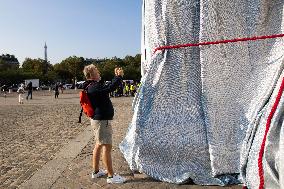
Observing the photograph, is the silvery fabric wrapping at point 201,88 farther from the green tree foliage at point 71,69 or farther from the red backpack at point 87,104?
the green tree foliage at point 71,69

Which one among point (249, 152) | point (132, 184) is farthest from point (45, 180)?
point (249, 152)

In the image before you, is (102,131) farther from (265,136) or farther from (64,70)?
(64,70)

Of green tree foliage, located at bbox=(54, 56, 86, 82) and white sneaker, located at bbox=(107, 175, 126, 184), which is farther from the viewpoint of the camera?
green tree foliage, located at bbox=(54, 56, 86, 82)

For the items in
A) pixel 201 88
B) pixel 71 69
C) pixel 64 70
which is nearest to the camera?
pixel 201 88

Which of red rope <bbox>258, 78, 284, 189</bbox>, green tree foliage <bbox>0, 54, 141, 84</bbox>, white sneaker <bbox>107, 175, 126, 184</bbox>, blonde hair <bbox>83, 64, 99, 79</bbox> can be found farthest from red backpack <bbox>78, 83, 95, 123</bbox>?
green tree foliage <bbox>0, 54, 141, 84</bbox>

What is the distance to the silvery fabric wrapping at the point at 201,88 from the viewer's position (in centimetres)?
527

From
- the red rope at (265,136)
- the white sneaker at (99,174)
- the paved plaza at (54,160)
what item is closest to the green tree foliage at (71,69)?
the paved plaza at (54,160)

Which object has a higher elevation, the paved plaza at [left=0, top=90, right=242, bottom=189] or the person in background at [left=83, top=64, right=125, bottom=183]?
the person in background at [left=83, top=64, right=125, bottom=183]

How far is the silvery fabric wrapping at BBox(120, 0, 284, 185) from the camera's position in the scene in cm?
527

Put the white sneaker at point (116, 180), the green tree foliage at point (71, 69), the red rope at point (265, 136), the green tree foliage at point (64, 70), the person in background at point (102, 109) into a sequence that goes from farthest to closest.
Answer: the green tree foliage at point (71, 69) → the green tree foliage at point (64, 70) → the white sneaker at point (116, 180) → the person in background at point (102, 109) → the red rope at point (265, 136)

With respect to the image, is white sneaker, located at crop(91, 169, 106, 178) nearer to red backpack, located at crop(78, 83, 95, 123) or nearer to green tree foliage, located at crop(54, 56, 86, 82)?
red backpack, located at crop(78, 83, 95, 123)

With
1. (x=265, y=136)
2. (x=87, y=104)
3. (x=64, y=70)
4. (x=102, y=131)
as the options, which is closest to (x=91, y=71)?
(x=87, y=104)

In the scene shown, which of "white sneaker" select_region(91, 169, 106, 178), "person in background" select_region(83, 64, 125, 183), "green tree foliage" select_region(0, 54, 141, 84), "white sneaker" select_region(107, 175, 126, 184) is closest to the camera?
"person in background" select_region(83, 64, 125, 183)

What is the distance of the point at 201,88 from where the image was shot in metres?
5.54
